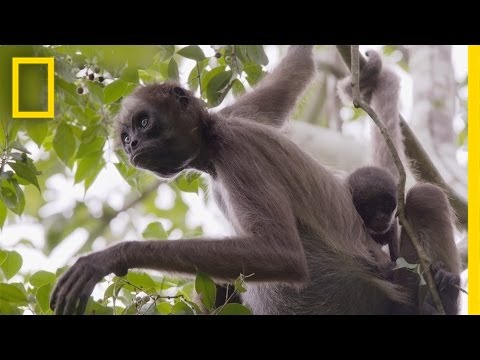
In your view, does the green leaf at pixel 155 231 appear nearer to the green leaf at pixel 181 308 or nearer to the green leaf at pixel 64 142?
the green leaf at pixel 64 142

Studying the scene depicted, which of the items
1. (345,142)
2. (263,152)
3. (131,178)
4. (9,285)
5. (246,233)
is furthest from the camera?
(345,142)

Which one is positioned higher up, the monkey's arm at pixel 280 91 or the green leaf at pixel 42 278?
the monkey's arm at pixel 280 91

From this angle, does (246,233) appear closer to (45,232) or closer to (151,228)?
(151,228)

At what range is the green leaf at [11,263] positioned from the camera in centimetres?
664

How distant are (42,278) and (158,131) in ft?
5.69

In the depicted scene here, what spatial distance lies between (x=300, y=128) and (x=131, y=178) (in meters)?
3.26

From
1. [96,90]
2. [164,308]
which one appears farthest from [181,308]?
[96,90]

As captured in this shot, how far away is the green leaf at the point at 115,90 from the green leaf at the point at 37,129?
0.64m

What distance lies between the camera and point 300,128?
33.2 ft

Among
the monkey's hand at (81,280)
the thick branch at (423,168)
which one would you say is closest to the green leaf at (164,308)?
the monkey's hand at (81,280)

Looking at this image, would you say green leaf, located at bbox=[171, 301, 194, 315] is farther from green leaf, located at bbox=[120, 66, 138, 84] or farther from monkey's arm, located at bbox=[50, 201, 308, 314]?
green leaf, located at bbox=[120, 66, 138, 84]

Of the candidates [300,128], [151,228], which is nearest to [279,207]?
[151,228]

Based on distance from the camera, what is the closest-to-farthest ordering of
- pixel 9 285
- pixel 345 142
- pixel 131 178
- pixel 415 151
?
pixel 9 285 → pixel 131 178 → pixel 415 151 → pixel 345 142

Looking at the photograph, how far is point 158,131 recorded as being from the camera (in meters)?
7.05
